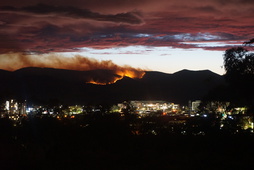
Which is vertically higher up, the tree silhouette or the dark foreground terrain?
the tree silhouette

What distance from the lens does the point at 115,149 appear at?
13656mm

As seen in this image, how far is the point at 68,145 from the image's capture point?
13.3m

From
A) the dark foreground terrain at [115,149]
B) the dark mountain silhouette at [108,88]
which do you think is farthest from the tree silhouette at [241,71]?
the dark mountain silhouette at [108,88]

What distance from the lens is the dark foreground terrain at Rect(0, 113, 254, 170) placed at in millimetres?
11367

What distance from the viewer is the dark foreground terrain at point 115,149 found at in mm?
11367

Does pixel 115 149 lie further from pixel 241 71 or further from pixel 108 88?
pixel 108 88

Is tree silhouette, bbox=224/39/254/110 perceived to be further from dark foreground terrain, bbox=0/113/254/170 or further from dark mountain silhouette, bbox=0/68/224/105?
dark mountain silhouette, bbox=0/68/224/105

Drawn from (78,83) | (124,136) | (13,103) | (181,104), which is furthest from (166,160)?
(78,83)

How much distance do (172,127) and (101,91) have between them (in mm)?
67509

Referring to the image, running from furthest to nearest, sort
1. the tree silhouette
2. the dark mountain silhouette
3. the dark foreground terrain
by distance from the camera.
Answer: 1. the dark mountain silhouette
2. the tree silhouette
3. the dark foreground terrain

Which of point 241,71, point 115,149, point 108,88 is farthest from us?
point 108,88

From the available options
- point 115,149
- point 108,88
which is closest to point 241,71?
point 115,149

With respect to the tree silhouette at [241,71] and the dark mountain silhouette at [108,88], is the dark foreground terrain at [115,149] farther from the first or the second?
the dark mountain silhouette at [108,88]

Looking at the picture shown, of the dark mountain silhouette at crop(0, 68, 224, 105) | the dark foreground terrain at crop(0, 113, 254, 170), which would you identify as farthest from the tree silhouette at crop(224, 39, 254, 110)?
the dark mountain silhouette at crop(0, 68, 224, 105)
